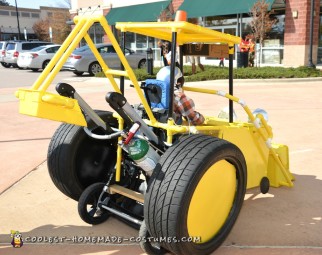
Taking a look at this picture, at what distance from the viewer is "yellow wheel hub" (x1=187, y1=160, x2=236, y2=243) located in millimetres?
2787

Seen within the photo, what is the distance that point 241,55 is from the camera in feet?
59.3

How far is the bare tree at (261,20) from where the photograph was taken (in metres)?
17.4

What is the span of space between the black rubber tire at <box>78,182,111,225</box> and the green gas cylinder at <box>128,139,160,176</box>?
738mm

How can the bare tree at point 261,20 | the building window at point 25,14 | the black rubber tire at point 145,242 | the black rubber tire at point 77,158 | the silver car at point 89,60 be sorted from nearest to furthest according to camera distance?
the black rubber tire at point 145,242, the black rubber tire at point 77,158, the bare tree at point 261,20, the silver car at point 89,60, the building window at point 25,14

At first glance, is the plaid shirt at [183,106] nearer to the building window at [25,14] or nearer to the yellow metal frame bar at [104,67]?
the yellow metal frame bar at [104,67]

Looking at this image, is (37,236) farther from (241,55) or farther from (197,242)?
(241,55)

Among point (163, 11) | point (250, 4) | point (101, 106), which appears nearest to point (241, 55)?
point (250, 4)

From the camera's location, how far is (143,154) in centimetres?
278

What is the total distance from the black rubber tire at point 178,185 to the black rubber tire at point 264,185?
1329 millimetres

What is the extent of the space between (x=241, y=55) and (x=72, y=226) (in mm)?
15789

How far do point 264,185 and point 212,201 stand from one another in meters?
1.25

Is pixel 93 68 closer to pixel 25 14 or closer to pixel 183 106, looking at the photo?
pixel 183 106

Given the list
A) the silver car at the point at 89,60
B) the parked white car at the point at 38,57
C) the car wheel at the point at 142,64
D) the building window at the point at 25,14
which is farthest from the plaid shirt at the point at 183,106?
the building window at the point at 25,14

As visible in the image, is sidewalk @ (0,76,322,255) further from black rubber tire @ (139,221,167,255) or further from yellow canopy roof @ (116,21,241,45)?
yellow canopy roof @ (116,21,241,45)
